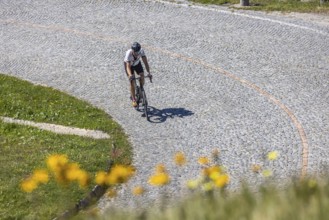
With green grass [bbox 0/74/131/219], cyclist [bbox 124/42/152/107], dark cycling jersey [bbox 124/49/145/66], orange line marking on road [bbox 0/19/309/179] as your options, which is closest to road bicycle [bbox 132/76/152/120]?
cyclist [bbox 124/42/152/107]

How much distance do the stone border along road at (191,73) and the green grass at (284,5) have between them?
2.19 ft

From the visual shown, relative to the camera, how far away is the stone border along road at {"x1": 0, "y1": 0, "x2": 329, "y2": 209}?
16828 millimetres

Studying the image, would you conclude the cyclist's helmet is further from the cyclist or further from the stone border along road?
the stone border along road

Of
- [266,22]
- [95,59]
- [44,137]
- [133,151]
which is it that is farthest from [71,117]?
[266,22]

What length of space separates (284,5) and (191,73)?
6.45 meters

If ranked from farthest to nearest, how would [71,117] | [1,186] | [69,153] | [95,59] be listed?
1. [95,59]
2. [71,117]
3. [69,153]
4. [1,186]

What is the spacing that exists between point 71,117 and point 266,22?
351 inches

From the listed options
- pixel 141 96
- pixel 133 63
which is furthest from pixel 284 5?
pixel 141 96

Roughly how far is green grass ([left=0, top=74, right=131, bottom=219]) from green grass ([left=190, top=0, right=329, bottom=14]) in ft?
29.1

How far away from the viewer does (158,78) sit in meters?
Result: 22.2

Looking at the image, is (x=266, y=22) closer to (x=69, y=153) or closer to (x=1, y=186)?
(x=69, y=153)

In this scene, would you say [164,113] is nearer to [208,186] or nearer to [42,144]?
[42,144]

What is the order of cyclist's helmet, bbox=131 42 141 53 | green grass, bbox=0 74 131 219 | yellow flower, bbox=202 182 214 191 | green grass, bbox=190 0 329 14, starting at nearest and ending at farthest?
yellow flower, bbox=202 182 214 191
green grass, bbox=0 74 131 219
cyclist's helmet, bbox=131 42 141 53
green grass, bbox=190 0 329 14

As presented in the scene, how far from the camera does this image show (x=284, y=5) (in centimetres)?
2728
